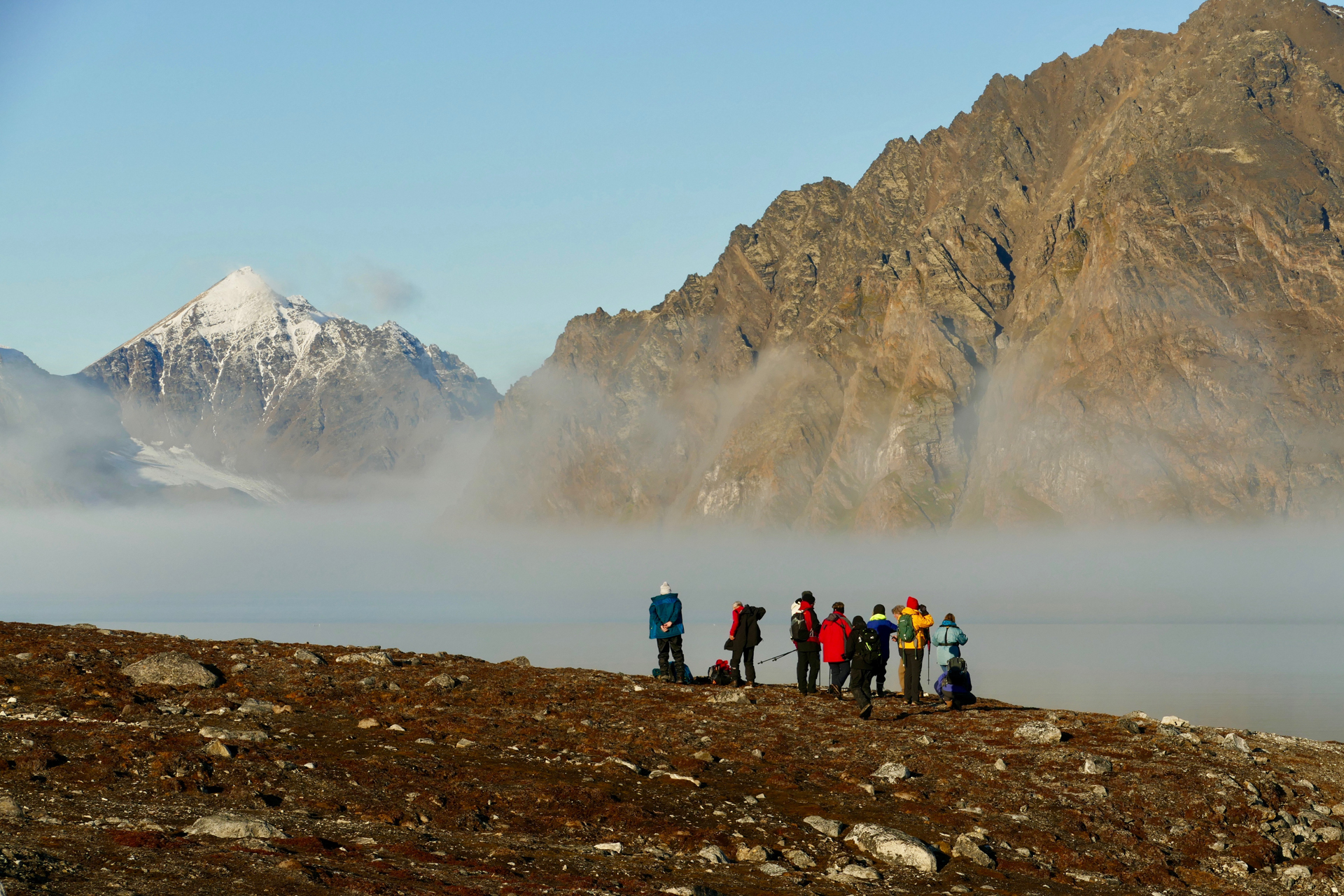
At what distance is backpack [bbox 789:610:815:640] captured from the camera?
1298 inches

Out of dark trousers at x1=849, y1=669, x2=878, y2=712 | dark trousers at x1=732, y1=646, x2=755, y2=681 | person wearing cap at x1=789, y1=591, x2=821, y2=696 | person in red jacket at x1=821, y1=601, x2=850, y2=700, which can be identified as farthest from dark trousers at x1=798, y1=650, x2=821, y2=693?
dark trousers at x1=849, y1=669, x2=878, y2=712

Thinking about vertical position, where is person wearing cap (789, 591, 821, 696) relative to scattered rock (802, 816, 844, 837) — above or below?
above

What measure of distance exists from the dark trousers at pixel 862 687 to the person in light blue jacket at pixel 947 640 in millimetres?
2201

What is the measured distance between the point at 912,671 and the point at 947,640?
4.16 ft

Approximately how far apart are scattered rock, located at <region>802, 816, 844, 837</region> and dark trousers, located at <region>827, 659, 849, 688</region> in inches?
502

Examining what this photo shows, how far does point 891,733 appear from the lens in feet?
87.2

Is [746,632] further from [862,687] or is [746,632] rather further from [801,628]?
[862,687]

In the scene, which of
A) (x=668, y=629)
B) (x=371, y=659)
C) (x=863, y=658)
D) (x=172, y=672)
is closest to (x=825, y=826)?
(x=863, y=658)

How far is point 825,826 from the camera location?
19.2 m

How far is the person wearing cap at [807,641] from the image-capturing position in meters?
33.0

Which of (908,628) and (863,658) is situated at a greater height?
(908,628)

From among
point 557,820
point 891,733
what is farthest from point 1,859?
point 891,733

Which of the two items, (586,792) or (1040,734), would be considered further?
(1040,734)

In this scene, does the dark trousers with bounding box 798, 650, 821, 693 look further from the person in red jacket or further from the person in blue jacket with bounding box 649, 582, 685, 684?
the person in blue jacket with bounding box 649, 582, 685, 684
